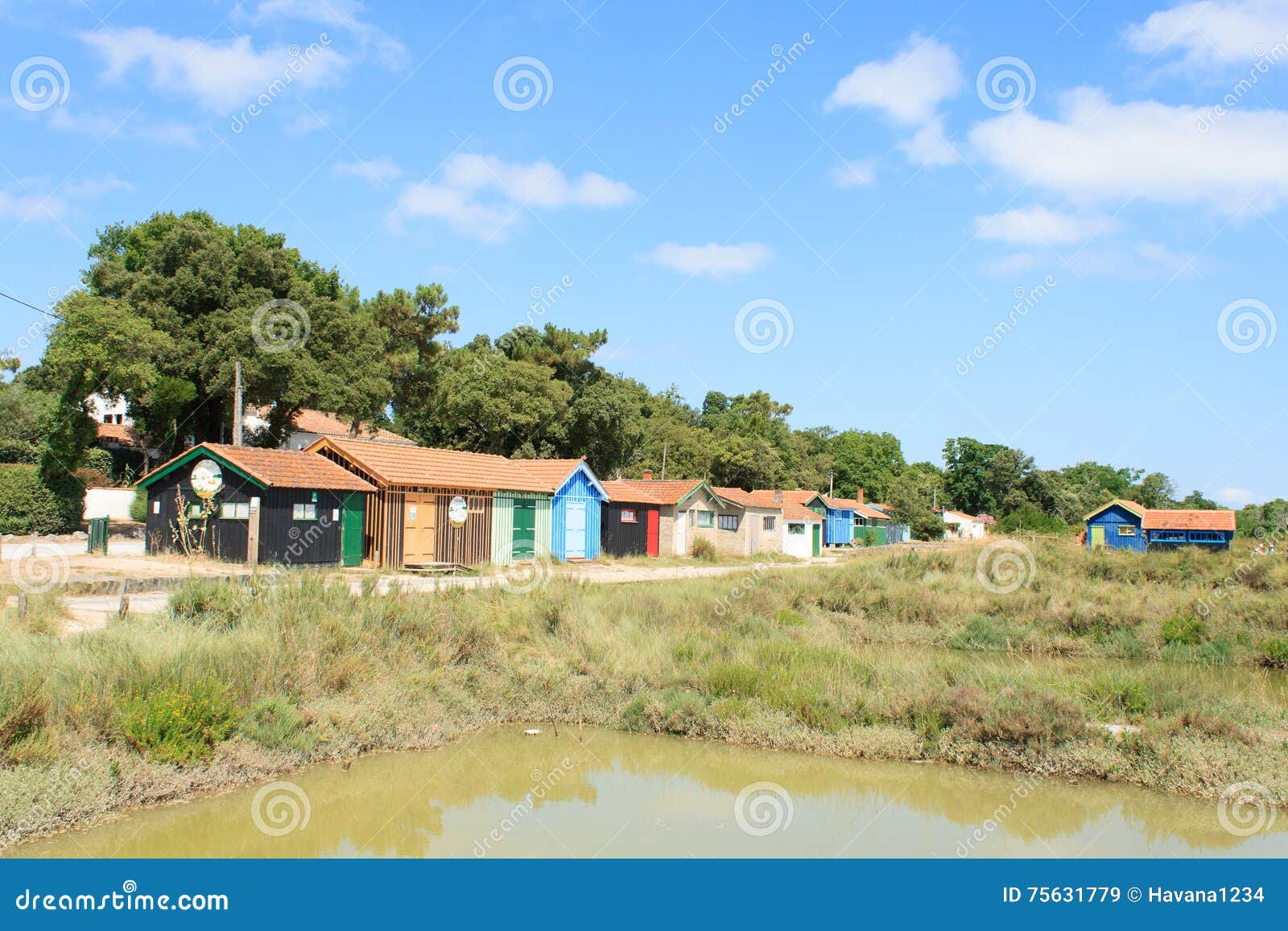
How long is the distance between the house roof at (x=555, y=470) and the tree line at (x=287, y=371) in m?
8.82

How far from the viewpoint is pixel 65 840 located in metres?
7.32

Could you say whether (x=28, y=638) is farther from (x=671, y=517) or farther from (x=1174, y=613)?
(x=671, y=517)

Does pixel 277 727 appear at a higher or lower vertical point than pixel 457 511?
lower

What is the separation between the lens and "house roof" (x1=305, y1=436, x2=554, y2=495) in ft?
81.5

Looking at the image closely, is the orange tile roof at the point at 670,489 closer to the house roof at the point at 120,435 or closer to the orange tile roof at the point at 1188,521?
the house roof at the point at 120,435

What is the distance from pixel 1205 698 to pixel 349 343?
32.0 m

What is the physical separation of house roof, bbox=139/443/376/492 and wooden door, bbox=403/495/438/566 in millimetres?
1235

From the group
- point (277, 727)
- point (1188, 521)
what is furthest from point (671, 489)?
point (1188, 521)

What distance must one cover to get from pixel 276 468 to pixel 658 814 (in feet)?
55.5

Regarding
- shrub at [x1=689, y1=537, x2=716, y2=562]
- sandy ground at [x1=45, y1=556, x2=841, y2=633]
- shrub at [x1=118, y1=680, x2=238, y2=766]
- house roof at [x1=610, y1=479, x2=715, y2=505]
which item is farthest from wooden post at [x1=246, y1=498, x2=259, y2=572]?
shrub at [x1=689, y1=537, x2=716, y2=562]

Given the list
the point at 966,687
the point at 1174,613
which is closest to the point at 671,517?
the point at 1174,613

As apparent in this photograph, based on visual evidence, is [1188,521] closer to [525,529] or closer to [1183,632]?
[1183,632]

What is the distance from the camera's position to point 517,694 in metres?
12.4

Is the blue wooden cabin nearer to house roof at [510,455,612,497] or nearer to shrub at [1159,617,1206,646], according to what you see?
shrub at [1159,617,1206,646]
